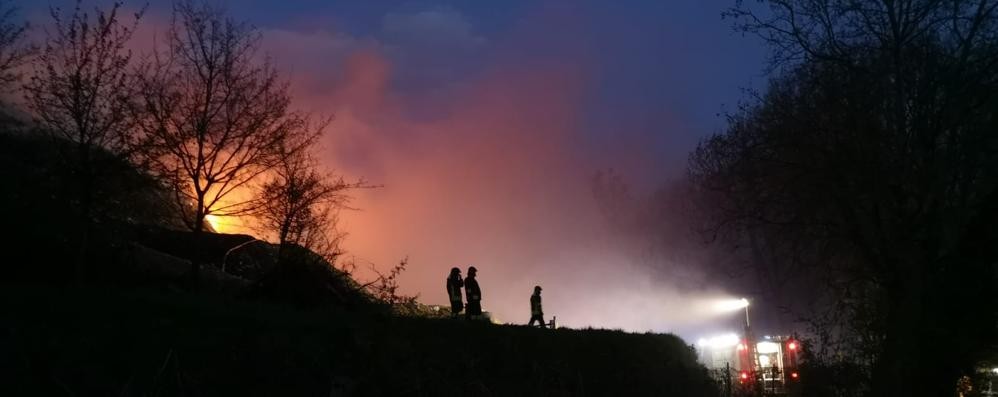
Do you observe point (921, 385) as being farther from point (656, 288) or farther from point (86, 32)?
point (656, 288)

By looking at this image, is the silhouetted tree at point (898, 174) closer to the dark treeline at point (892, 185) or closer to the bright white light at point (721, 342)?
the dark treeline at point (892, 185)

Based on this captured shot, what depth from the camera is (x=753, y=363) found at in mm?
27016

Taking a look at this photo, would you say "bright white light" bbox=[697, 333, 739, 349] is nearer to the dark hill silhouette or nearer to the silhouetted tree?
the dark hill silhouette

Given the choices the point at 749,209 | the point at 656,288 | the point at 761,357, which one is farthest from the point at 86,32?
the point at 656,288

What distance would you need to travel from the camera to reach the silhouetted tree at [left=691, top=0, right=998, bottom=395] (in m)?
12.2

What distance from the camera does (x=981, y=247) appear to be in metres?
12.1

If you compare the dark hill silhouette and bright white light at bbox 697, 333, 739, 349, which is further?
bright white light at bbox 697, 333, 739, 349

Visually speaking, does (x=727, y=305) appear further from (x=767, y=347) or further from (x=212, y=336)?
(x=212, y=336)

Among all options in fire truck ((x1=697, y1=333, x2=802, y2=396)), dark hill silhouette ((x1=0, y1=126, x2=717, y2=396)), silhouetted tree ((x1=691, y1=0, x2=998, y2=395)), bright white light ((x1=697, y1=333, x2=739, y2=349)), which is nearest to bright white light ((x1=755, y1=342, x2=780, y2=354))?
fire truck ((x1=697, y1=333, x2=802, y2=396))

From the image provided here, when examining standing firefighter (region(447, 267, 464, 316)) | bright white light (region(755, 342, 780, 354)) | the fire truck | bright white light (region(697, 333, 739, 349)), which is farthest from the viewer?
bright white light (region(697, 333, 739, 349))

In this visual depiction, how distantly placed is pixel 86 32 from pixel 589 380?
41.0 feet

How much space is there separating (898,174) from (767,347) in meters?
17.5

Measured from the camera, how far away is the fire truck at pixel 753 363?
55.5 ft

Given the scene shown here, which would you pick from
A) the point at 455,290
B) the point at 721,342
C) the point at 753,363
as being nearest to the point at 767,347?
the point at 753,363
